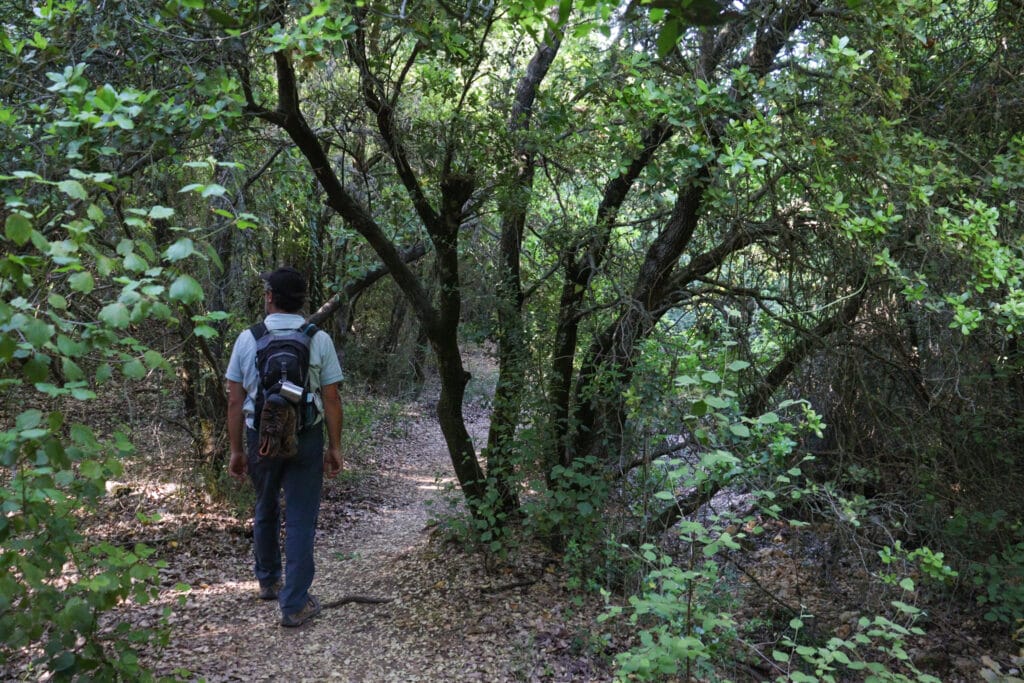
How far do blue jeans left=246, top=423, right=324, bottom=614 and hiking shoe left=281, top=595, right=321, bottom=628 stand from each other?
4cm

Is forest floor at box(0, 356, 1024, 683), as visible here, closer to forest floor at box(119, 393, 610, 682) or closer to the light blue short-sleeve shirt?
forest floor at box(119, 393, 610, 682)

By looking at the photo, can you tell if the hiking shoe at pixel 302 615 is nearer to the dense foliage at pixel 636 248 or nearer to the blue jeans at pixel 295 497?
the blue jeans at pixel 295 497

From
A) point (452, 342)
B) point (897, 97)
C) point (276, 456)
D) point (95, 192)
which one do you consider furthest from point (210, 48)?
point (897, 97)

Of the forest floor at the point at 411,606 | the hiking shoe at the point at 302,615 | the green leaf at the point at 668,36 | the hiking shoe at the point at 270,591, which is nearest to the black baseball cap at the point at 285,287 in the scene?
the forest floor at the point at 411,606

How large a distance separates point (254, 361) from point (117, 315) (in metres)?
2.29

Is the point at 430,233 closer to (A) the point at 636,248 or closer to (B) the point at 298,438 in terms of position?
(A) the point at 636,248

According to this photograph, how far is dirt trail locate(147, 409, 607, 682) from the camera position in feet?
14.2

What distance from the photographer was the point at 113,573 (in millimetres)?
2637

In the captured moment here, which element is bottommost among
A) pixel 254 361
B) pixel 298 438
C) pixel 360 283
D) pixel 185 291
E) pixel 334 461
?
pixel 334 461

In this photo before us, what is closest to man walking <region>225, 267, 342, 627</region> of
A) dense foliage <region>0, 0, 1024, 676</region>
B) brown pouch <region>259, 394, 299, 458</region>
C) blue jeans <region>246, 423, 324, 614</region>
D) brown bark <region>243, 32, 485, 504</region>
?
blue jeans <region>246, 423, 324, 614</region>

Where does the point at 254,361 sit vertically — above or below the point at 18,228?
below

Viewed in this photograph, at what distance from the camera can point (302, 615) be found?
471 cm

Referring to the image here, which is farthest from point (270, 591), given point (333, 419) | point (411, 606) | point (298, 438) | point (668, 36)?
point (668, 36)

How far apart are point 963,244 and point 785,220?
40.1 inches
